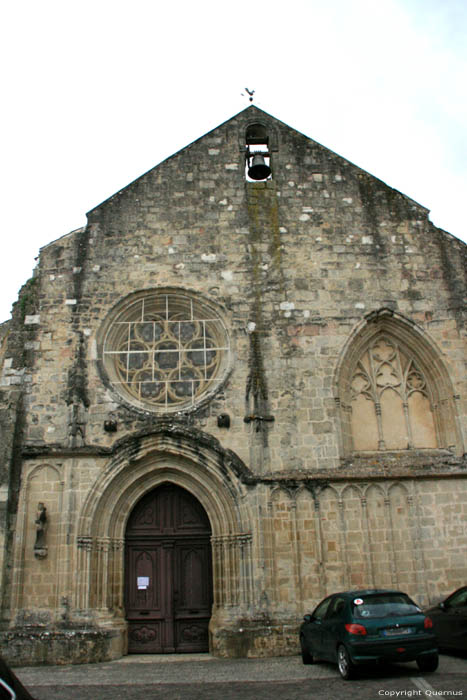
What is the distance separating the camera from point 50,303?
12.8 meters

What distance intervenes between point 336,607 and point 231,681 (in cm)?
163

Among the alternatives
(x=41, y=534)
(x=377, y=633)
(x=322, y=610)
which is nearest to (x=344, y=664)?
(x=377, y=633)

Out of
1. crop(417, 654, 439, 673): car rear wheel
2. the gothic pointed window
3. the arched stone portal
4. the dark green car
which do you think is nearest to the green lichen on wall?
the arched stone portal

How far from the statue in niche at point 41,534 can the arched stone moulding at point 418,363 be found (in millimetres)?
5416

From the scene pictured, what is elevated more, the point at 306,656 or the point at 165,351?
the point at 165,351

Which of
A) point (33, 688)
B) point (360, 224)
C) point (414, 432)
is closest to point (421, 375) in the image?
point (414, 432)

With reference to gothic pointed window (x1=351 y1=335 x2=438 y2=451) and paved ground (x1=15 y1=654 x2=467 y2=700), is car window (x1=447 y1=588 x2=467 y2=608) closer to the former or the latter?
paved ground (x1=15 y1=654 x2=467 y2=700)

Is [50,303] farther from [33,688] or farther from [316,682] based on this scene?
[316,682]

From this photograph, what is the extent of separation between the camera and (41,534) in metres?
11.0

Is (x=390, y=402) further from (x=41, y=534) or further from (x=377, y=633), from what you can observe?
(x=41, y=534)

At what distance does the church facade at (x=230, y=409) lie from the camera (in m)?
11.0

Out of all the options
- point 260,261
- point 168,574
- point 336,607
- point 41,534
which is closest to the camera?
point 336,607

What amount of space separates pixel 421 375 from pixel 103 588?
23.6 ft

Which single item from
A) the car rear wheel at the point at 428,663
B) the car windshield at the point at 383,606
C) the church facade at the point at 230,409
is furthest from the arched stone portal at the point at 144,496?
the car rear wheel at the point at 428,663
